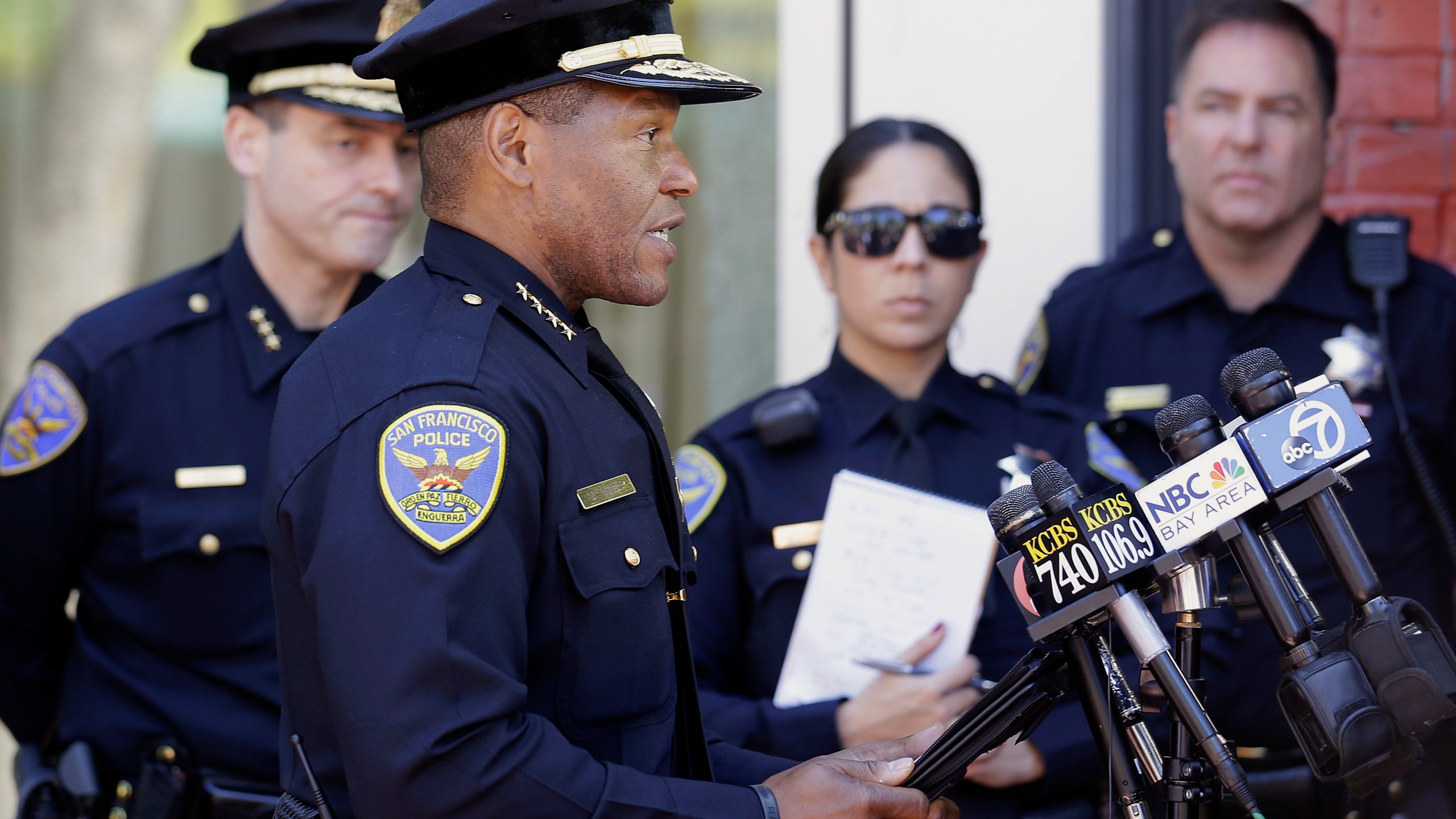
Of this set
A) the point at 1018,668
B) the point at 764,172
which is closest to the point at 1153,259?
the point at 764,172

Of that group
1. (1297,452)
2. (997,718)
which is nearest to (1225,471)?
(1297,452)

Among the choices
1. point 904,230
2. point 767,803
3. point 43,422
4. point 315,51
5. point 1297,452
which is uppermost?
point 315,51

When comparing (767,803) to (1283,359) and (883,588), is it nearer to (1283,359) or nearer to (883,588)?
(883,588)

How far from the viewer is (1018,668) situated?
143 cm

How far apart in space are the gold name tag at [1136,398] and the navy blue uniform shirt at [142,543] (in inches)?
62.1

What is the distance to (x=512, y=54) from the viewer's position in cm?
153

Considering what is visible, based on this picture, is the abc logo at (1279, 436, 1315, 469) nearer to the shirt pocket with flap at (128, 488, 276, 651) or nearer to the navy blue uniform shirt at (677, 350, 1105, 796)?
the navy blue uniform shirt at (677, 350, 1105, 796)

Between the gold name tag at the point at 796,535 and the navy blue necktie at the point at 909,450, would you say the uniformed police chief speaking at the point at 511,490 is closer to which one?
the gold name tag at the point at 796,535

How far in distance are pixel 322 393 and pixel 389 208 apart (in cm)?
131

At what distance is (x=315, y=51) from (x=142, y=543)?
941 millimetres

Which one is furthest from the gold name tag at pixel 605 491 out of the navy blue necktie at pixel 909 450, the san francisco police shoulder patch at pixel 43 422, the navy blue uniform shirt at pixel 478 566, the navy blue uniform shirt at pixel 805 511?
the san francisco police shoulder patch at pixel 43 422

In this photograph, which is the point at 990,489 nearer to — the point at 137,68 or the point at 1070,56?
the point at 1070,56

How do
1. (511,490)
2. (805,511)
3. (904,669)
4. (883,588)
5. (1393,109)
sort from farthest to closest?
1. (1393,109)
2. (805,511)
3. (883,588)
4. (904,669)
5. (511,490)

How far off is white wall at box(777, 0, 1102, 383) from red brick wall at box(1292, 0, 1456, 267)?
55 centimetres
